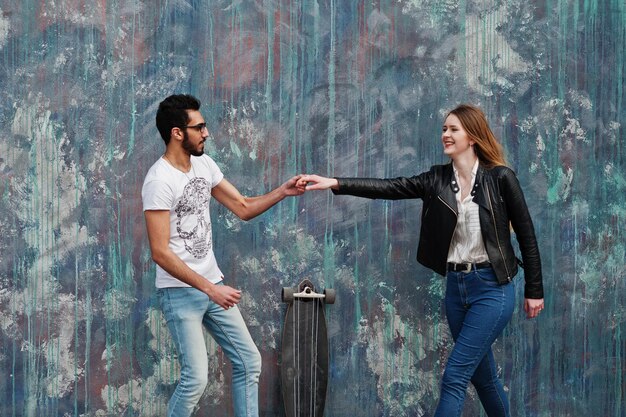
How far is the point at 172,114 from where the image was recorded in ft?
15.7

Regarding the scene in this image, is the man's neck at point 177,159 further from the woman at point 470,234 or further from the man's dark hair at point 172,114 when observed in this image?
the woman at point 470,234

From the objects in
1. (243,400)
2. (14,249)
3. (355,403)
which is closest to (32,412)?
(14,249)

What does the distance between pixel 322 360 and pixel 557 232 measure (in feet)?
5.14

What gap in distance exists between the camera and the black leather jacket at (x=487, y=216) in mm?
4777

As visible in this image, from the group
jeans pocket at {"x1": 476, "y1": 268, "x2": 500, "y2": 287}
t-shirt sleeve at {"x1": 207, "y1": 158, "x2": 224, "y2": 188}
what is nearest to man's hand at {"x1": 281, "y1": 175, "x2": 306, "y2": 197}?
t-shirt sleeve at {"x1": 207, "y1": 158, "x2": 224, "y2": 188}

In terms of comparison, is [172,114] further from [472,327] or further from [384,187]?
[472,327]

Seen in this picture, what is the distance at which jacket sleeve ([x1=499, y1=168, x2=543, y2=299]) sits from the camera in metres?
4.81

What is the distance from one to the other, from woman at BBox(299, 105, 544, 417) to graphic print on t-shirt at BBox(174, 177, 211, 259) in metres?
0.57

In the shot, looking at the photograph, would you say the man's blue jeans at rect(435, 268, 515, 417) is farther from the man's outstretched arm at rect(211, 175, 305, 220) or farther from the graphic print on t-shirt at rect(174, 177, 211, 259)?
the graphic print on t-shirt at rect(174, 177, 211, 259)

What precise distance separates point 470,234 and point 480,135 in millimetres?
512

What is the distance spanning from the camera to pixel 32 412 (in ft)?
18.0

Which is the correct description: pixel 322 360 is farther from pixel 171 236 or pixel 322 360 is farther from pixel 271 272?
pixel 171 236

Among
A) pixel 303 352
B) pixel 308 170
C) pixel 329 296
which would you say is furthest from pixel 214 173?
pixel 303 352

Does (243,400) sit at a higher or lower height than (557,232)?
lower
